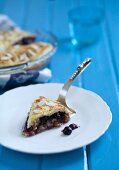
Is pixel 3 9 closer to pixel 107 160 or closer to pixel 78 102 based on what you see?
pixel 78 102

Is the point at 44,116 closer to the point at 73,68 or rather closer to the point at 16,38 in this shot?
the point at 73,68

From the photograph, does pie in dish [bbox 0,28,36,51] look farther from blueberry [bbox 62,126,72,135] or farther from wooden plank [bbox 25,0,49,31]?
blueberry [bbox 62,126,72,135]

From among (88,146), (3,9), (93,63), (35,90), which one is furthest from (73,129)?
(3,9)

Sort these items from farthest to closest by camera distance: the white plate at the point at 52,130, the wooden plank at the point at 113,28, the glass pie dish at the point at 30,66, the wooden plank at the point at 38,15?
the wooden plank at the point at 38,15 → the wooden plank at the point at 113,28 → the glass pie dish at the point at 30,66 → the white plate at the point at 52,130

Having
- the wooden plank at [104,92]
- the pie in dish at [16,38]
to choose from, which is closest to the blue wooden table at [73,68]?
the wooden plank at [104,92]

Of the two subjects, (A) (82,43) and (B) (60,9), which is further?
(B) (60,9)

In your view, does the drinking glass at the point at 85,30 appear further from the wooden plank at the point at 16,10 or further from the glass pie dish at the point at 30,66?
the wooden plank at the point at 16,10

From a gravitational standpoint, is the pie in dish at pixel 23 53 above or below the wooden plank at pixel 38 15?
above
